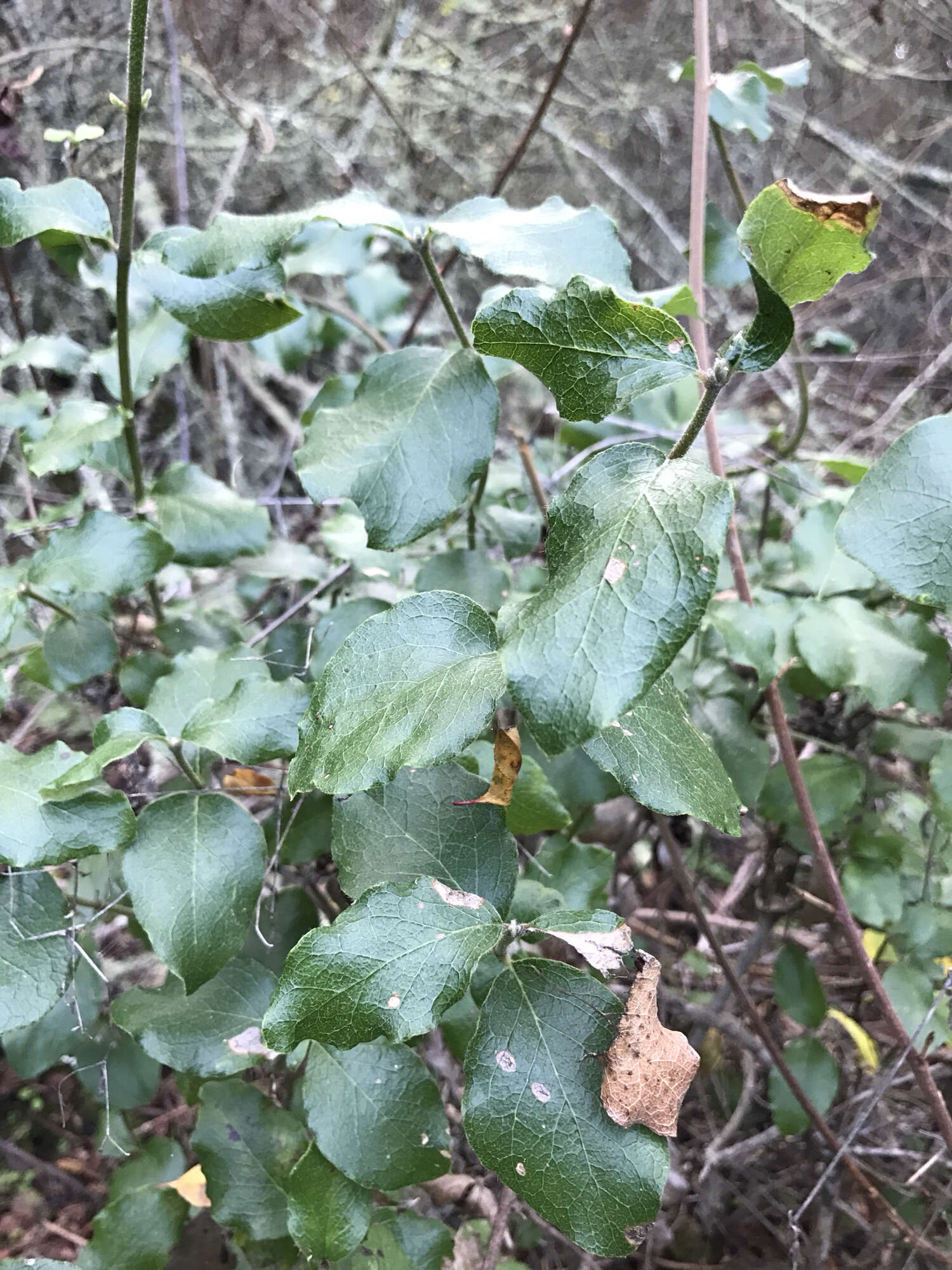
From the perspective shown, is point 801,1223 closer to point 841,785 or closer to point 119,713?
point 841,785

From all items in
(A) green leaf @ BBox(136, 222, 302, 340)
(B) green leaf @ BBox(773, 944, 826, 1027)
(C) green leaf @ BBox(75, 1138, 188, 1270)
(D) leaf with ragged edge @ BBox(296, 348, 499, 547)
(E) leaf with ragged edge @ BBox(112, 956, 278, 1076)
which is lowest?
(B) green leaf @ BBox(773, 944, 826, 1027)

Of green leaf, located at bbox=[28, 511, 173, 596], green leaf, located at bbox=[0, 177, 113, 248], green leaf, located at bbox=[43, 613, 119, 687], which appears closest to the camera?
green leaf, located at bbox=[0, 177, 113, 248]

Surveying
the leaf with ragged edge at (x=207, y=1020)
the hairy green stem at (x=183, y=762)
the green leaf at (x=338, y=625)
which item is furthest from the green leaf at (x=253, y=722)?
the leaf with ragged edge at (x=207, y=1020)

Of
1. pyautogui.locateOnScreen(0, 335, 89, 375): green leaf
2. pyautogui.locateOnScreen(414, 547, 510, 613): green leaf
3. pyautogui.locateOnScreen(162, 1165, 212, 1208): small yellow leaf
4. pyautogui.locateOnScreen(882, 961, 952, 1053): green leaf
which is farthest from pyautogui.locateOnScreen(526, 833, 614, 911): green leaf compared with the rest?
pyautogui.locateOnScreen(0, 335, 89, 375): green leaf

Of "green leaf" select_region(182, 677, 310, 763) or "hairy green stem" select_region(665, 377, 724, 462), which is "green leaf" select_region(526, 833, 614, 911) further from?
"hairy green stem" select_region(665, 377, 724, 462)

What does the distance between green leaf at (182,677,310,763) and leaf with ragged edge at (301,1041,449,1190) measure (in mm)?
249

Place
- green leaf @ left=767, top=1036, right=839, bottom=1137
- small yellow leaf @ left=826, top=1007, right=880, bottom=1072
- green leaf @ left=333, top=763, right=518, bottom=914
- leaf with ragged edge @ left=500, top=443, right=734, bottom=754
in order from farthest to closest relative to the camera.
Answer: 1. small yellow leaf @ left=826, top=1007, right=880, bottom=1072
2. green leaf @ left=767, top=1036, right=839, bottom=1137
3. green leaf @ left=333, top=763, right=518, bottom=914
4. leaf with ragged edge @ left=500, top=443, right=734, bottom=754

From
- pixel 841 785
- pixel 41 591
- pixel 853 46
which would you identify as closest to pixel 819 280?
pixel 841 785

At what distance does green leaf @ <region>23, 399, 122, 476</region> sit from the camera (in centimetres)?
84

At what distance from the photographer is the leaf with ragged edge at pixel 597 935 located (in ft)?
1.70

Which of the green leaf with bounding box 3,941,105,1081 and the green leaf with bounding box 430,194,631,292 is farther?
the green leaf with bounding box 3,941,105,1081

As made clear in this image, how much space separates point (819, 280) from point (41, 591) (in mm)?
880

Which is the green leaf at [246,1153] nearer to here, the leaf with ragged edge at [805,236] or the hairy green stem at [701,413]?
the hairy green stem at [701,413]

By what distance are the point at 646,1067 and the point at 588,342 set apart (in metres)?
0.45
